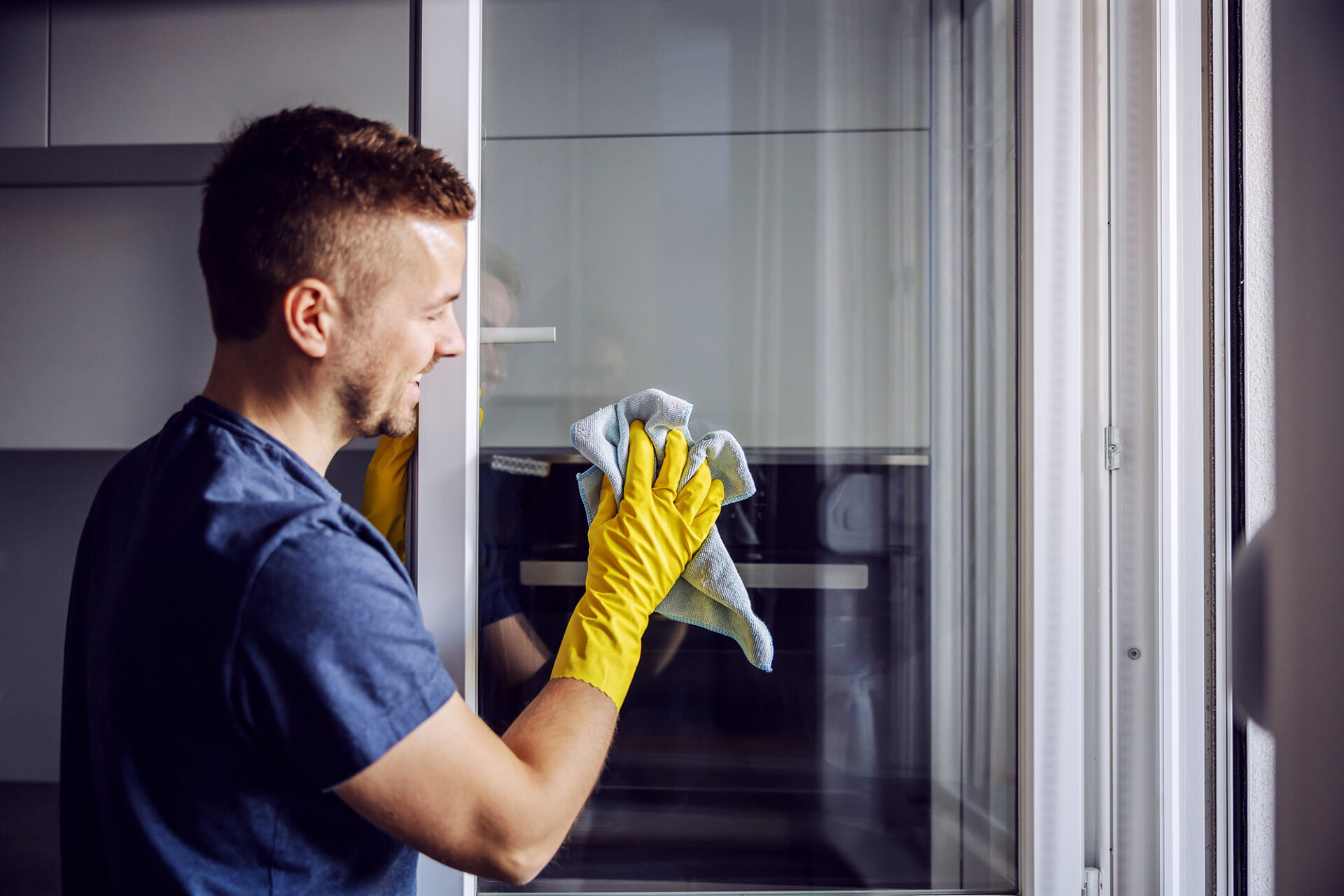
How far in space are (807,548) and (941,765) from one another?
319 millimetres

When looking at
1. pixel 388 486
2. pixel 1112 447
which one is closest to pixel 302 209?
pixel 388 486

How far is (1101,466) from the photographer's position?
85cm

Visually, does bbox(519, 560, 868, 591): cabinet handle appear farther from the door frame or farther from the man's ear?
the man's ear

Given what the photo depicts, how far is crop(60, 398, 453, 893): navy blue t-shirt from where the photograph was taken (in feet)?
1.70

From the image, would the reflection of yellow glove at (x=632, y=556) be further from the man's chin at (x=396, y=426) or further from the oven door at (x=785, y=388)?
the man's chin at (x=396, y=426)

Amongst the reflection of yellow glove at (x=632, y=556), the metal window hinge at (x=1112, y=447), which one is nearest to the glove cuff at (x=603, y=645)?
the reflection of yellow glove at (x=632, y=556)

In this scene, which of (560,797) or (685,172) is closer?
(560,797)

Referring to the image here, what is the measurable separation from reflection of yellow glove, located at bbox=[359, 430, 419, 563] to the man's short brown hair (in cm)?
31

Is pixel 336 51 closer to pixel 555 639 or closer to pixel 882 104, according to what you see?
pixel 882 104

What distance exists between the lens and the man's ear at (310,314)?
60cm

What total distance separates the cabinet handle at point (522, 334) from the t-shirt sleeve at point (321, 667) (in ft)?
1.30

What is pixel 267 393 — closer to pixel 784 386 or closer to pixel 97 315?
pixel 784 386

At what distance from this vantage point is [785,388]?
2.90 feet

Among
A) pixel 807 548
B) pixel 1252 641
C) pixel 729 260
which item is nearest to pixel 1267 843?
pixel 1252 641
